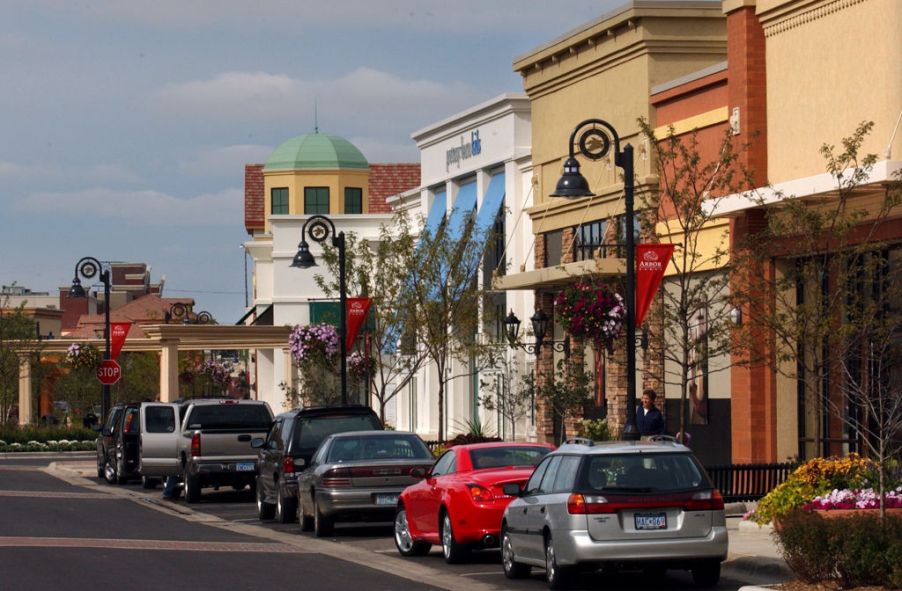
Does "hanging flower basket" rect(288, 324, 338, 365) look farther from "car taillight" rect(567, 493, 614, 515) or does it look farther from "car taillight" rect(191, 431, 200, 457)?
"car taillight" rect(567, 493, 614, 515)

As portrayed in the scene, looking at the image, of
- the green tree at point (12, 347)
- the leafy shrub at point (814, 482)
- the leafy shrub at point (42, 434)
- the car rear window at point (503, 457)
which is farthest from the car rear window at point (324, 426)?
the green tree at point (12, 347)

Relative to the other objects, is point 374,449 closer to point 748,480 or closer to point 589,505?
point 748,480

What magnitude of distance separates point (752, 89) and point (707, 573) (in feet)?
45.6

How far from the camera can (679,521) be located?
16156 millimetres

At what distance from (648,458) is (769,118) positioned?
13.3m

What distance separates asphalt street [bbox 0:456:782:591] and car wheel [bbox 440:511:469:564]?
0.12 m

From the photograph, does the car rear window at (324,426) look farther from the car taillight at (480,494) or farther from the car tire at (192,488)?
the car taillight at (480,494)

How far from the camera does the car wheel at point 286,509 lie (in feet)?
87.8

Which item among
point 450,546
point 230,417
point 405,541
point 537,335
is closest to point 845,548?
point 450,546

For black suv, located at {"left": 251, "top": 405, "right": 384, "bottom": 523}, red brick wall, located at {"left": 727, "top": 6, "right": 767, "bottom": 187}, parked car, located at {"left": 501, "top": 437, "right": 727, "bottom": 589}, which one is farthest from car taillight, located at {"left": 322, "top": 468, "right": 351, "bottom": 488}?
red brick wall, located at {"left": 727, "top": 6, "right": 767, "bottom": 187}

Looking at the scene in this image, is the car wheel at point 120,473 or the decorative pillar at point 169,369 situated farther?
the decorative pillar at point 169,369

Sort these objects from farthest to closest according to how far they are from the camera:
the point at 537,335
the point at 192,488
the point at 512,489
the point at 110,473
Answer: the point at 110,473 → the point at 537,335 → the point at 192,488 → the point at 512,489

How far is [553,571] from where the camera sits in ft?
53.5

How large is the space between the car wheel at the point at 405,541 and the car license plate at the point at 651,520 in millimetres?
5180
